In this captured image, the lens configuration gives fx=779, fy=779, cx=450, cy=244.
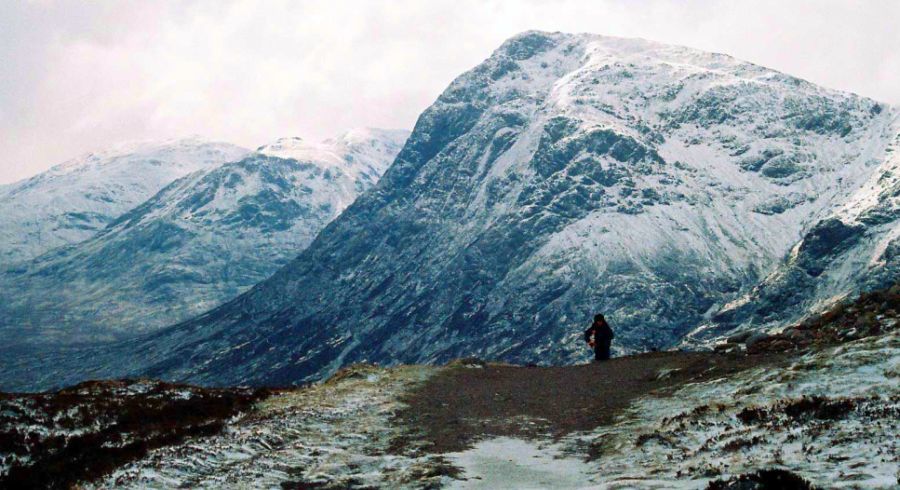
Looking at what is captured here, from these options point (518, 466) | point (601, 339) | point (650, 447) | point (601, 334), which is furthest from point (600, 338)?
point (518, 466)

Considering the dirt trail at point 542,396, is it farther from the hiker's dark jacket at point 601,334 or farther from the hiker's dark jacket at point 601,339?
the hiker's dark jacket at point 601,334

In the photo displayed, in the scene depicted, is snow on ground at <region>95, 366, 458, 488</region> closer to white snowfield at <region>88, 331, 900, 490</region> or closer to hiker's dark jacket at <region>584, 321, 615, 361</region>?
white snowfield at <region>88, 331, 900, 490</region>

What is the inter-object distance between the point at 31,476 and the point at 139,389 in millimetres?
14835

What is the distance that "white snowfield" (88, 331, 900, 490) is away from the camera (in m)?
17.8

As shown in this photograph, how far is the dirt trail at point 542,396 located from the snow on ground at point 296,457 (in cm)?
142

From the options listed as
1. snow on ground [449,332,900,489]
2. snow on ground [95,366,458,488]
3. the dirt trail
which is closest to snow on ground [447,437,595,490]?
snow on ground [449,332,900,489]

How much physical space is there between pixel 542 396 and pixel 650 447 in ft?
39.0

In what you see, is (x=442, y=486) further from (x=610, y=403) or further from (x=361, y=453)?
(x=610, y=403)

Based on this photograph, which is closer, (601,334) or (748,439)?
(748,439)

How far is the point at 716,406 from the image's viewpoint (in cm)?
2466

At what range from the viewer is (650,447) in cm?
2177

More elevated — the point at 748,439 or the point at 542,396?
the point at 748,439

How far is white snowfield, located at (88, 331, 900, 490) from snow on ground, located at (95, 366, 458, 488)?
0.06m

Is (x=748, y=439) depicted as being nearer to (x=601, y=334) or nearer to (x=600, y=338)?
(x=600, y=338)
